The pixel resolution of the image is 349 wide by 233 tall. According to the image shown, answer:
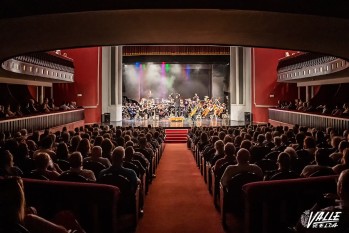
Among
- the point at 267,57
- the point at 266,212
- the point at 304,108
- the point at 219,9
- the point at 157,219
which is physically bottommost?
the point at 157,219

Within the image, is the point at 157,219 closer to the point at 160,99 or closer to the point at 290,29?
the point at 290,29

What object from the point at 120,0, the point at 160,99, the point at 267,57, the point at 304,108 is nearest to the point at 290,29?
the point at 120,0

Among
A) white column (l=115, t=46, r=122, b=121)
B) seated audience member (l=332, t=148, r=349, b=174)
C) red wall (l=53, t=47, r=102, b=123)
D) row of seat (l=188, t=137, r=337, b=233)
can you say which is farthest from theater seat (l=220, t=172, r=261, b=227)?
white column (l=115, t=46, r=122, b=121)

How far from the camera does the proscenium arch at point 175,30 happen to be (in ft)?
18.9

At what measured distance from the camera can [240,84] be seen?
23094mm

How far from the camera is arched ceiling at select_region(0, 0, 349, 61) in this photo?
17.2ft

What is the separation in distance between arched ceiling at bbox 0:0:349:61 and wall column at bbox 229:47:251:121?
47.1 ft

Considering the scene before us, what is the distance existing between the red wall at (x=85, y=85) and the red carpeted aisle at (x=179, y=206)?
1309 cm

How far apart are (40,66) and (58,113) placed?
208 centimetres

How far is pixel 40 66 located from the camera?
15.2 m

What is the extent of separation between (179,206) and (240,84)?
1828cm

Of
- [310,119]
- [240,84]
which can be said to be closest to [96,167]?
[310,119]

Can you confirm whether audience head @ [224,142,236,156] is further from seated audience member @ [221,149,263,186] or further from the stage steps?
the stage steps

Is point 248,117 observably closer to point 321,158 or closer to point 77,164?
point 321,158
